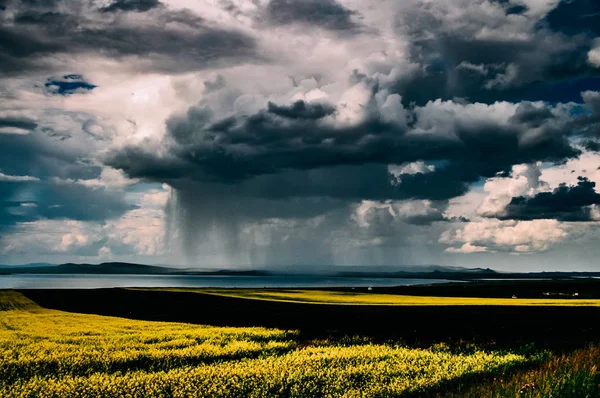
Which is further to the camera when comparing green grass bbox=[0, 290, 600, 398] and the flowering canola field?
the flowering canola field

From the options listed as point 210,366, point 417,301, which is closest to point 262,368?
point 210,366

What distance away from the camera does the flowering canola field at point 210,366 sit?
1658cm

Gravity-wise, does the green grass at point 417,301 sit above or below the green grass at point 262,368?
below

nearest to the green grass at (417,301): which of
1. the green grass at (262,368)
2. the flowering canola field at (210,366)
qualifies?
the flowering canola field at (210,366)

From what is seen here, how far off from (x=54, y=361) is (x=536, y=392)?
61.4ft

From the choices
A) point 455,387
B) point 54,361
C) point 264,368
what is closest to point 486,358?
point 455,387

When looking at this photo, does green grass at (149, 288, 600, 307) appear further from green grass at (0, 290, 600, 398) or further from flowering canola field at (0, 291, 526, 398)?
green grass at (0, 290, 600, 398)

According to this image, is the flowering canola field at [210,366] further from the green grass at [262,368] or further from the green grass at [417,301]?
the green grass at [417,301]

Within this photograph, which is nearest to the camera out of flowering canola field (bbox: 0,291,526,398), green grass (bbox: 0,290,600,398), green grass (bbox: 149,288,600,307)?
green grass (bbox: 0,290,600,398)

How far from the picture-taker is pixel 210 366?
67.1ft

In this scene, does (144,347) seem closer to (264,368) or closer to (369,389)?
(264,368)

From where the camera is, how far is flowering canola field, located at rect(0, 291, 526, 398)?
653 inches

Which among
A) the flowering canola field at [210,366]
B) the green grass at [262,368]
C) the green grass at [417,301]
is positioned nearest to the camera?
the green grass at [262,368]

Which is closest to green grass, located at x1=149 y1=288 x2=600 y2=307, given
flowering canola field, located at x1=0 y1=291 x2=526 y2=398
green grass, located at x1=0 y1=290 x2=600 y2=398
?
flowering canola field, located at x1=0 y1=291 x2=526 y2=398
